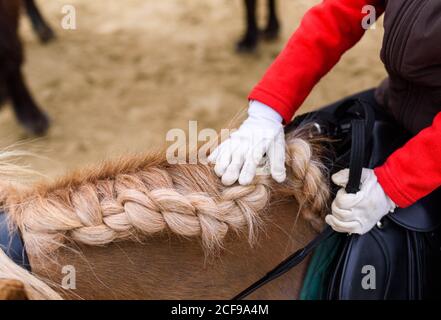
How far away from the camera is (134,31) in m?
3.42

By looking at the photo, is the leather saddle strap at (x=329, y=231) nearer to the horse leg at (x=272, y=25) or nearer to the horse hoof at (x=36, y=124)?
the horse hoof at (x=36, y=124)

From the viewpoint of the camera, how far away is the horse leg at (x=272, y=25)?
321 centimetres

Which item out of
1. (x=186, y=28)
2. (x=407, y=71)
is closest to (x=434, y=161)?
(x=407, y=71)

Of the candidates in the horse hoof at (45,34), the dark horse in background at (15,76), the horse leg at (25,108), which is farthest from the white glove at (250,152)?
the horse hoof at (45,34)

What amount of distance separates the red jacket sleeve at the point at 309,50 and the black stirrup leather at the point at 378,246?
0.07 metres

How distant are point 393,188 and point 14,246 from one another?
0.62 metres

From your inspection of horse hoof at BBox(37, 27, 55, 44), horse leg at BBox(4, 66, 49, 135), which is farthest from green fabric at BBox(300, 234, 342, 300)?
horse hoof at BBox(37, 27, 55, 44)

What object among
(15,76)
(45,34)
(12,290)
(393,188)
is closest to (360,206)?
(393,188)

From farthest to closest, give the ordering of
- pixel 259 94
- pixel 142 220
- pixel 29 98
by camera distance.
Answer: pixel 29 98, pixel 259 94, pixel 142 220

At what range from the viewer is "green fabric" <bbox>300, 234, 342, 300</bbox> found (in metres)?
0.95

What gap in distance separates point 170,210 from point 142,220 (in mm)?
Answer: 48

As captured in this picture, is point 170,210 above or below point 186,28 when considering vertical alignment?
below

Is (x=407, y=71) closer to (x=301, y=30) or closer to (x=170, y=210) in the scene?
(x=301, y=30)

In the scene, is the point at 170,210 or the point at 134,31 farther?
the point at 134,31
